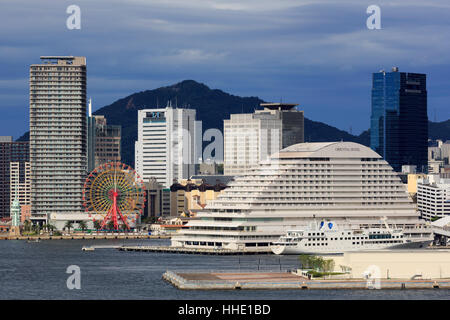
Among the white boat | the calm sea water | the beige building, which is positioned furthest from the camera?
the white boat

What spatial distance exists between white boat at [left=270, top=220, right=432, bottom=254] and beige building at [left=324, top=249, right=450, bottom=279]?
33995mm

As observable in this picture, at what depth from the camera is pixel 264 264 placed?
122 m

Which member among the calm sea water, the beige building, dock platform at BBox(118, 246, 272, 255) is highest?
the beige building

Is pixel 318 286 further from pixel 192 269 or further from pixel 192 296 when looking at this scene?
pixel 192 269

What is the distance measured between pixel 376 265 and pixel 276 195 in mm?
50171

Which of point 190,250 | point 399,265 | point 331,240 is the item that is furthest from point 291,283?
point 190,250

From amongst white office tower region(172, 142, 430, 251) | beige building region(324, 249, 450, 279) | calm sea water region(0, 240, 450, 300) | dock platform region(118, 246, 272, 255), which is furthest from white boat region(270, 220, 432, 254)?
beige building region(324, 249, 450, 279)

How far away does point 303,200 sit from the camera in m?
152

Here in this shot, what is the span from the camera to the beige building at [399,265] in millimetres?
99956

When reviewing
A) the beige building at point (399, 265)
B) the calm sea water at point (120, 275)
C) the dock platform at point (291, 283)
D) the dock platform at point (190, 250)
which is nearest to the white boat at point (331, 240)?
the dock platform at point (190, 250)

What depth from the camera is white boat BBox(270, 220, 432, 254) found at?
444 ft

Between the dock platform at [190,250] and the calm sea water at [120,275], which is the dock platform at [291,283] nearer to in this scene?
the calm sea water at [120,275]

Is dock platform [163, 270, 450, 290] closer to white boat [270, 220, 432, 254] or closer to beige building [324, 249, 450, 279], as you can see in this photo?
beige building [324, 249, 450, 279]

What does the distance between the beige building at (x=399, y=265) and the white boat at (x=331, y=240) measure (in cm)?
3399
